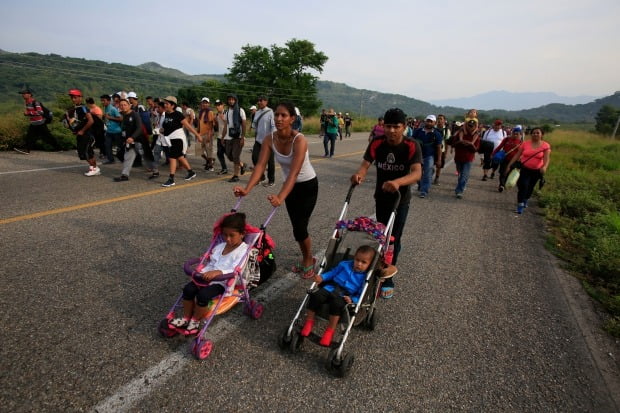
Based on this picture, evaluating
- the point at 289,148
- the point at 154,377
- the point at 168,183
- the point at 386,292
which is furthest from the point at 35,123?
the point at 386,292

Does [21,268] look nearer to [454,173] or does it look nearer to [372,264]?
[372,264]

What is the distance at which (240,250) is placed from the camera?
9.98 ft

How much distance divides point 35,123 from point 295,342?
440 inches

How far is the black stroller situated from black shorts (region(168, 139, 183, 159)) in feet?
18.0

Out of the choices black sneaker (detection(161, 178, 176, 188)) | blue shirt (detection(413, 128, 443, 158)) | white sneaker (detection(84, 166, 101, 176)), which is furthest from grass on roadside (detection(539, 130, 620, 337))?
white sneaker (detection(84, 166, 101, 176))

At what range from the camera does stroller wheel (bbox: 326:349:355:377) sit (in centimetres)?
240

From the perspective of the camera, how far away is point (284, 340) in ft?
8.60

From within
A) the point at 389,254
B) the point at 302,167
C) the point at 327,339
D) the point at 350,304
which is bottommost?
the point at 327,339

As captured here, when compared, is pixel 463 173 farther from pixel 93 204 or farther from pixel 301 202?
pixel 93 204

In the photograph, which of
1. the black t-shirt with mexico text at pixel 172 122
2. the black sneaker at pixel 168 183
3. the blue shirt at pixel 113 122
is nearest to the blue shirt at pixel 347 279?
the black sneaker at pixel 168 183

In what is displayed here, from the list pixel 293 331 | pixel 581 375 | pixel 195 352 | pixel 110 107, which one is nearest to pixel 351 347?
pixel 293 331

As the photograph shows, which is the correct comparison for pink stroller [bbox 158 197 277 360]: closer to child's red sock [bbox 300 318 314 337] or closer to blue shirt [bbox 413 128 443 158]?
child's red sock [bbox 300 318 314 337]

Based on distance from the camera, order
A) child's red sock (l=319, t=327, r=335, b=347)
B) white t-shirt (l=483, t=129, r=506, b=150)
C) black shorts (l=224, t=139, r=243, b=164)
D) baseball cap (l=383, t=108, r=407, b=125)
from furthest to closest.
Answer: white t-shirt (l=483, t=129, r=506, b=150) < black shorts (l=224, t=139, r=243, b=164) < baseball cap (l=383, t=108, r=407, b=125) < child's red sock (l=319, t=327, r=335, b=347)

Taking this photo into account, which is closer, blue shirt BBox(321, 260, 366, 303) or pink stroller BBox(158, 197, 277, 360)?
pink stroller BBox(158, 197, 277, 360)
